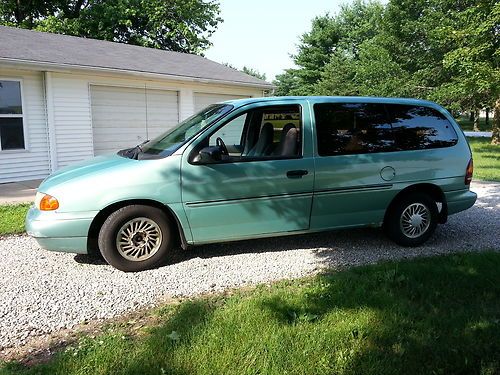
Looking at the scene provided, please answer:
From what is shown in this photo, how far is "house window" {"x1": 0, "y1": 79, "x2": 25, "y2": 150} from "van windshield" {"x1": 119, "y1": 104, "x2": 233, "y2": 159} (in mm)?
6567

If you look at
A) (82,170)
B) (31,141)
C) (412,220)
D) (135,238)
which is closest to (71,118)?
(31,141)

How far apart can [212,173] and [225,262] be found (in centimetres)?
104

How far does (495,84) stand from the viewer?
12828 millimetres

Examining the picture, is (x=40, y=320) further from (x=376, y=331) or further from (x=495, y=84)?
(x=495, y=84)

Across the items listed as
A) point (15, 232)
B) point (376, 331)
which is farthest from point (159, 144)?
point (376, 331)

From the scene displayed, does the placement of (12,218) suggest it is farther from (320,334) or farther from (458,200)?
(458,200)

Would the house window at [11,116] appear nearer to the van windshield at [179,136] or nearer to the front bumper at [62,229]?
the van windshield at [179,136]

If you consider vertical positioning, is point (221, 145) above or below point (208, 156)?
above

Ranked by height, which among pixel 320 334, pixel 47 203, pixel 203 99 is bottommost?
pixel 320 334

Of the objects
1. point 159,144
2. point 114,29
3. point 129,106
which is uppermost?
point 114,29

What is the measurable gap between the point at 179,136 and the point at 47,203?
1.55m

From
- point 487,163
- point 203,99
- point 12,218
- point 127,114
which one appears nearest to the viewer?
point 12,218

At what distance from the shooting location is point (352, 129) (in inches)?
196

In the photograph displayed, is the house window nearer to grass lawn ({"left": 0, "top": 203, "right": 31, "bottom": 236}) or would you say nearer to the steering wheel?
grass lawn ({"left": 0, "top": 203, "right": 31, "bottom": 236})
